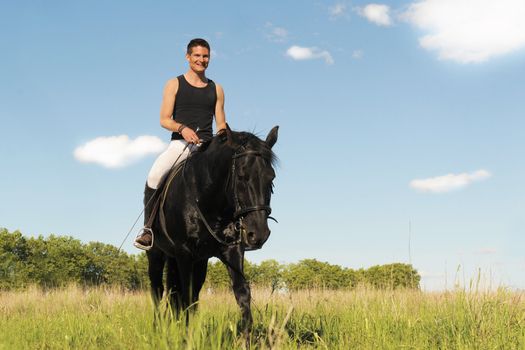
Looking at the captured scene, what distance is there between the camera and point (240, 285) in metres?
6.40

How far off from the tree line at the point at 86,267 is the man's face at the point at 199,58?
26.2m

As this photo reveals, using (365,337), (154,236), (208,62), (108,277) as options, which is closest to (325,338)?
(365,337)

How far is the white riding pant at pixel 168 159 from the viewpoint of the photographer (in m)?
7.95

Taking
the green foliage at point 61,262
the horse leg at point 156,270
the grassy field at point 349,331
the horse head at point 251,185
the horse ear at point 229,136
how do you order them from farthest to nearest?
the green foliage at point 61,262, the horse leg at point 156,270, the horse ear at point 229,136, the horse head at point 251,185, the grassy field at point 349,331

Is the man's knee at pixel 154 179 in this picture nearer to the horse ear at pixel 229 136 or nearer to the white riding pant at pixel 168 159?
the white riding pant at pixel 168 159

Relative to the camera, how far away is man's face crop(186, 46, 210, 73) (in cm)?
803

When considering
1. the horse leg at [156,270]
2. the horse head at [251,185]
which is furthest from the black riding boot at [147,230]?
the horse head at [251,185]

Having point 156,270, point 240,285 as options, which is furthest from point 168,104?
point 240,285

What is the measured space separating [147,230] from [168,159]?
1099mm

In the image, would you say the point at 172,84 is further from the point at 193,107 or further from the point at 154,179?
the point at 154,179

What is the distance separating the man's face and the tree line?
86.1ft

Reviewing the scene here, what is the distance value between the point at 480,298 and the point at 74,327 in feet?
19.0

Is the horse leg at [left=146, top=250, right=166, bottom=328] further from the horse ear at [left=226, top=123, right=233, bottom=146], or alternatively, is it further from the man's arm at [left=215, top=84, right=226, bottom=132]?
the horse ear at [left=226, top=123, right=233, bottom=146]

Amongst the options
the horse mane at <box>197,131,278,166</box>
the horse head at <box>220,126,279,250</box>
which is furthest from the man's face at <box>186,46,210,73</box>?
the horse head at <box>220,126,279,250</box>
